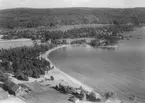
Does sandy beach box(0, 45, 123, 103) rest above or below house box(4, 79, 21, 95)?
below

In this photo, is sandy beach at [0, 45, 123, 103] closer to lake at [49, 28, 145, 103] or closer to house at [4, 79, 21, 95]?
→ house at [4, 79, 21, 95]

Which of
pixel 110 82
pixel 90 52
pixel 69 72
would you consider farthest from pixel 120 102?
pixel 90 52

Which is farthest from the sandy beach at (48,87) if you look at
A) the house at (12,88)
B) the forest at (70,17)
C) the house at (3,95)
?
the forest at (70,17)

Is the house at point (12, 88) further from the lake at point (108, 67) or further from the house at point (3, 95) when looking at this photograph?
the lake at point (108, 67)

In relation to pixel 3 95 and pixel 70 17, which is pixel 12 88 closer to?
→ pixel 3 95

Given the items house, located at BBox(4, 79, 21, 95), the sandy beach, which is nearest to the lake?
the sandy beach

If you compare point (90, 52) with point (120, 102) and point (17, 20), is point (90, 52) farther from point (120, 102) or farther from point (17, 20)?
point (17, 20)

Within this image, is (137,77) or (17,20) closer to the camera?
(137,77)

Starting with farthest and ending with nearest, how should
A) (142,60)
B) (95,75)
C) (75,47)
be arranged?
(75,47)
(142,60)
(95,75)
